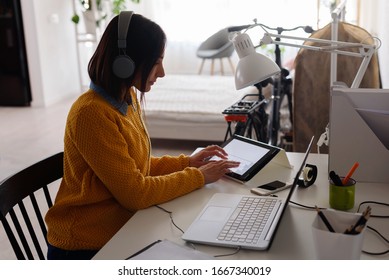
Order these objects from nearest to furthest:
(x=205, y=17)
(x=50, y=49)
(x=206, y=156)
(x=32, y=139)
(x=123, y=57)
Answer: (x=123, y=57), (x=206, y=156), (x=32, y=139), (x=50, y=49), (x=205, y=17)

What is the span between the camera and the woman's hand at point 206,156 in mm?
1687

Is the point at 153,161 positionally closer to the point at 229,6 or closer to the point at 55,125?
the point at 55,125

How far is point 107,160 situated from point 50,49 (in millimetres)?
4389

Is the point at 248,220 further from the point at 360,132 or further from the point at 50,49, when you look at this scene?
the point at 50,49

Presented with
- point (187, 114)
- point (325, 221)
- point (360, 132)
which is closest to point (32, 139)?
point (187, 114)

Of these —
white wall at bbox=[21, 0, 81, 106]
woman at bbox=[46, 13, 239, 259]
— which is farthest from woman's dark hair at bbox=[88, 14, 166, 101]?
white wall at bbox=[21, 0, 81, 106]

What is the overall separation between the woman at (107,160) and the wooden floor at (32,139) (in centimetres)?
213

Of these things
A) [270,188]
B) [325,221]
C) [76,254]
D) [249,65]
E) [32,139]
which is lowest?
[32,139]

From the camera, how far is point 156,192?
4.65 ft

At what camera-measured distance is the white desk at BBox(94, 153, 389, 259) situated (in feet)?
3.81

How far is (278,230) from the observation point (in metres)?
1.26

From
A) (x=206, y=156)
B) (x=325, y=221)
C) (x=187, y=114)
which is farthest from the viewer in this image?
(x=187, y=114)

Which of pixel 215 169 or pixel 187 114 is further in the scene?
pixel 187 114
